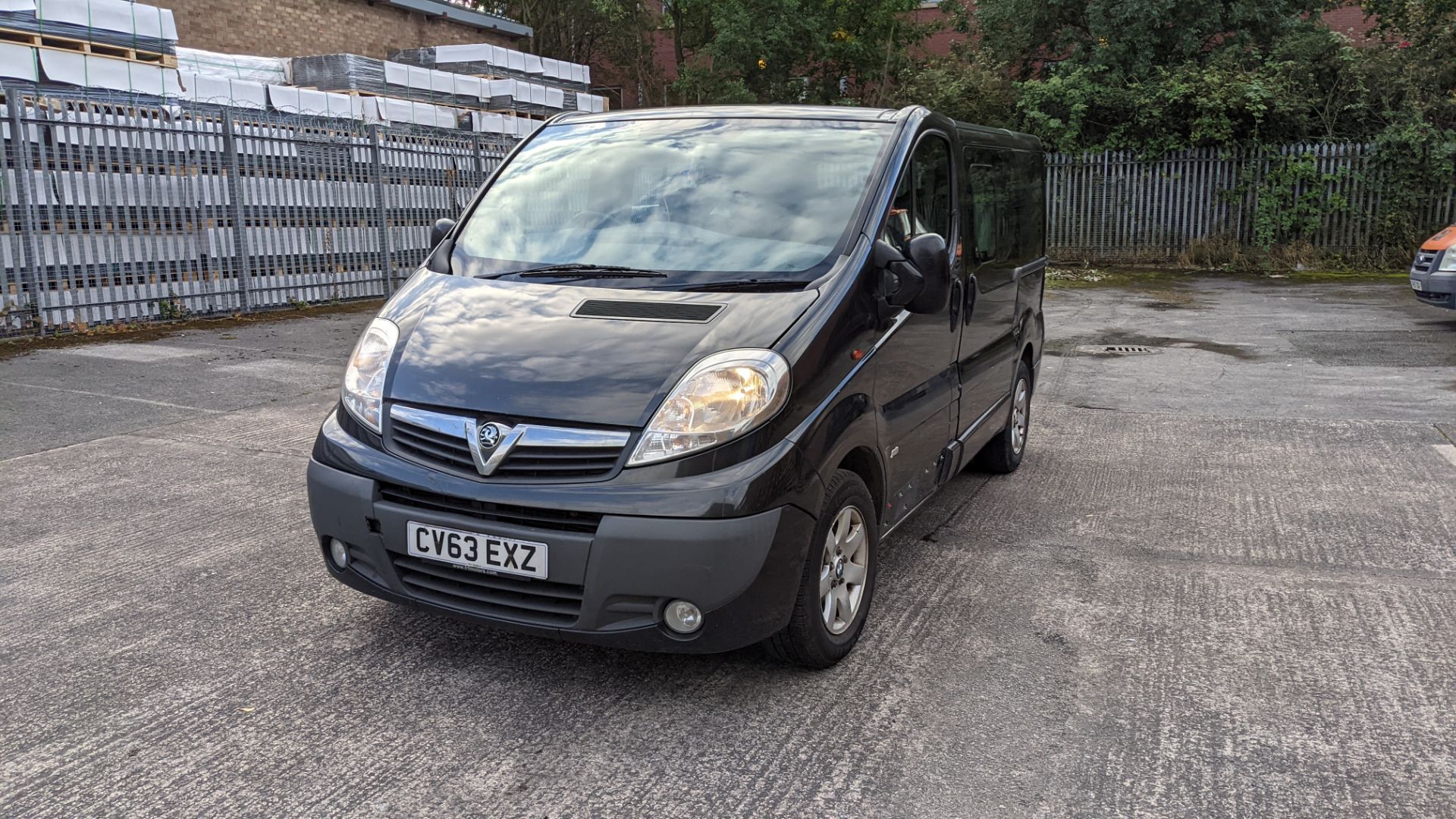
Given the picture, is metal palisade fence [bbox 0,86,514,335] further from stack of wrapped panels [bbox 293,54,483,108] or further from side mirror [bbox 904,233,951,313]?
side mirror [bbox 904,233,951,313]

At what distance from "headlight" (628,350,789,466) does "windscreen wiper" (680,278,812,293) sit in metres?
0.42

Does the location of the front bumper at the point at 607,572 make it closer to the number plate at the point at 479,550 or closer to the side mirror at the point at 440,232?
the number plate at the point at 479,550

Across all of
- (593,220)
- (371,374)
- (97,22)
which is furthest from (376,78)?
(371,374)

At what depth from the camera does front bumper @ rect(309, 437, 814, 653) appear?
9.88ft

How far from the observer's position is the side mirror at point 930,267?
3.81 m

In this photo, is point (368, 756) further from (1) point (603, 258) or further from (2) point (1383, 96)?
(2) point (1383, 96)

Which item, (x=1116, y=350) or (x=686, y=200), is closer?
(x=686, y=200)

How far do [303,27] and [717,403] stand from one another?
1012 inches

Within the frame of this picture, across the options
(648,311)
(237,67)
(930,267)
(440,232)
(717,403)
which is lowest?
(717,403)

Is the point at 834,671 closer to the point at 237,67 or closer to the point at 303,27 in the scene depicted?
the point at 237,67

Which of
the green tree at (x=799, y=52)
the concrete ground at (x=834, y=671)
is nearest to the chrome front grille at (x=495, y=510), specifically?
the concrete ground at (x=834, y=671)

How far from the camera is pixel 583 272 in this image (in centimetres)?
391

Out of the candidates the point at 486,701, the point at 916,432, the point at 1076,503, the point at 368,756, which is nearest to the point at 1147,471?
the point at 1076,503

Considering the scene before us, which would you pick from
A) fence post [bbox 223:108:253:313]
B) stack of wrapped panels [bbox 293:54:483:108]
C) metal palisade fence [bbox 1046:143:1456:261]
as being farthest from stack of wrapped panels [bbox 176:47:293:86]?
metal palisade fence [bbox 1046:143:1456:261]
